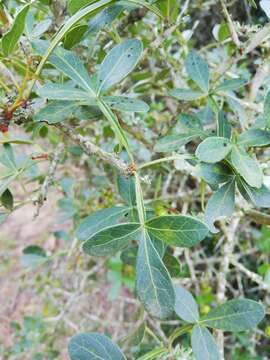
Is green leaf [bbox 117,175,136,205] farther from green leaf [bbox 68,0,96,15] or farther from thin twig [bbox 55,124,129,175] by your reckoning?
green leaf [bbox 68,0,96,15]

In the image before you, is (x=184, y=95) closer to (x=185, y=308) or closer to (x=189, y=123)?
(x=189, y=123)

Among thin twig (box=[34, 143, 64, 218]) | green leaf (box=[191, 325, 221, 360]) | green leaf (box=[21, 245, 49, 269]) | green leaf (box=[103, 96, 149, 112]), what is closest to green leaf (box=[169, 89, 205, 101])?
green leaf (box=[103, 96, 149, 112])

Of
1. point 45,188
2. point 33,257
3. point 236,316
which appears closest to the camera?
point 236,316

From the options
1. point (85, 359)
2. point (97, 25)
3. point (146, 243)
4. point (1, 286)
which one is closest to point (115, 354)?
point (85, 359)

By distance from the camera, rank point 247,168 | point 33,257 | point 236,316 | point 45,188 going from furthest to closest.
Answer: point 33,257 → point 45,188 → point 236,316 → point 247,168

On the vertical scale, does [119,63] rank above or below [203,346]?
above

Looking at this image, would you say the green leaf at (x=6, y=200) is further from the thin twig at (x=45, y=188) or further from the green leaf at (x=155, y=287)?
the green leaf at (x=155, y=287)

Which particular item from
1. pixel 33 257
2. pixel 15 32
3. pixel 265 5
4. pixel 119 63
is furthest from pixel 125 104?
pixel 33 257
